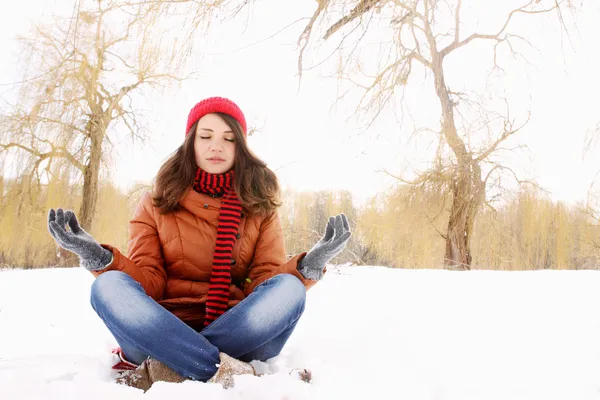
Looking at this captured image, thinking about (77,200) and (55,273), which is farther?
(77,200)

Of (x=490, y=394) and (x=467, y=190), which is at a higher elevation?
(x=467, y=190)

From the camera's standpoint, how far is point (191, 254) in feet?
5.06

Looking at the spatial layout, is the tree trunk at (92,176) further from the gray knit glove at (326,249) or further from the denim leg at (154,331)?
the gray knit glove at (326,249)

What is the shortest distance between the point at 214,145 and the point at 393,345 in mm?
992

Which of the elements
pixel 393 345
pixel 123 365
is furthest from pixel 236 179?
pixel 393 345

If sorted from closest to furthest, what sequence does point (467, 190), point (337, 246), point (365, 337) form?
1. point (337, 246)
2. point (365, 337)
3. point (467, 190)

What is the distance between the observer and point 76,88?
17.6 ft

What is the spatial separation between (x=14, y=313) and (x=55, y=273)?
4.05ft

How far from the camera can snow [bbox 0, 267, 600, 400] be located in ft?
3.85

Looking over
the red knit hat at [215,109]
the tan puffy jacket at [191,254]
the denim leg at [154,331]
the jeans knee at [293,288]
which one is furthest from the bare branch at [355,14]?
the denim leg at [154,331]

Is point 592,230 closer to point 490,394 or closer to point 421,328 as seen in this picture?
point 421,328

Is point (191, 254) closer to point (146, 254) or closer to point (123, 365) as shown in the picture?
point (146, 254)

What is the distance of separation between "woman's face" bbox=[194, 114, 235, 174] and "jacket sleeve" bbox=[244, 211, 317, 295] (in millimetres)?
269

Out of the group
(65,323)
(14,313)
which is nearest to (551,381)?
(65,323)
